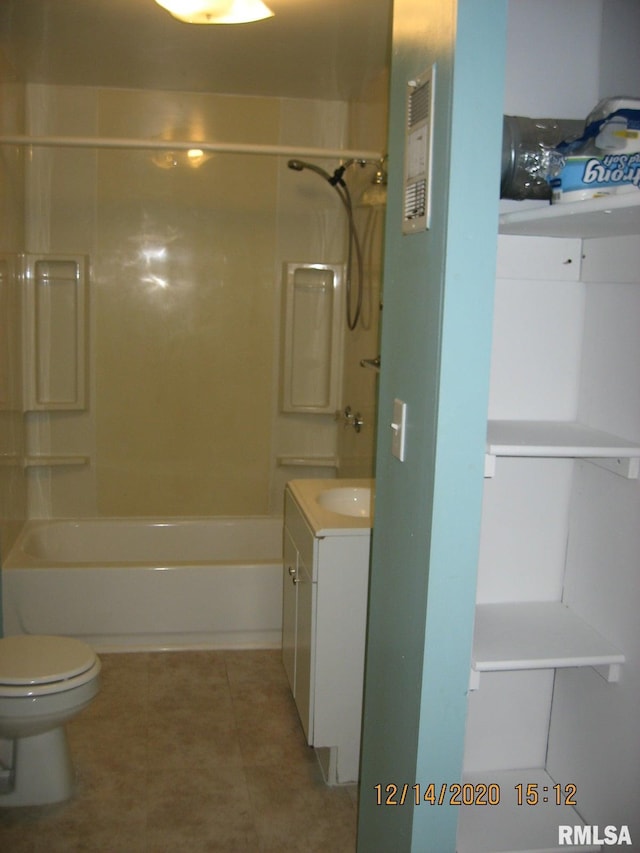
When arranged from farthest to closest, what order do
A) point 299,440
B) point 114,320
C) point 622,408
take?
point 299,440, point 114,320, point 622,408

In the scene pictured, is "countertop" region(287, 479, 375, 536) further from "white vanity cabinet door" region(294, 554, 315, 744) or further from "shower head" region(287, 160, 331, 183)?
"shower head" region(287, 160, 331, 183)

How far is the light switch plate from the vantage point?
5.59ft

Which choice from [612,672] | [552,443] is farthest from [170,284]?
[612,672]

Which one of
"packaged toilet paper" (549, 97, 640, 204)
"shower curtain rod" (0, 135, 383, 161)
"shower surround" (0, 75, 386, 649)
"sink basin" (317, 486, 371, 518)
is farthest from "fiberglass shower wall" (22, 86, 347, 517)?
"packaged toilet paper" (549, 97, 640, 204)

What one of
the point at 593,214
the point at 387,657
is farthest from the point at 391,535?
the point at 593,214

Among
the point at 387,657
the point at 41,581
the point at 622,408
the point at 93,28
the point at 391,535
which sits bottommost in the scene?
the point at 41,581

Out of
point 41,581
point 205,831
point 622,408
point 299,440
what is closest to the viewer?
point 622,408

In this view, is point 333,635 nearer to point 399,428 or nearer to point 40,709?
point 40,709

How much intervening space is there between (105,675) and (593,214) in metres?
2.62

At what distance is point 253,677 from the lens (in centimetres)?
333

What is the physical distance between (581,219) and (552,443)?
43 centimetres

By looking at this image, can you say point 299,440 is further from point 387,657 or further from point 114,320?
point 387,657

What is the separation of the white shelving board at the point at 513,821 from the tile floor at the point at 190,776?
0.59 m

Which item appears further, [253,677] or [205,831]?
[253,677]
